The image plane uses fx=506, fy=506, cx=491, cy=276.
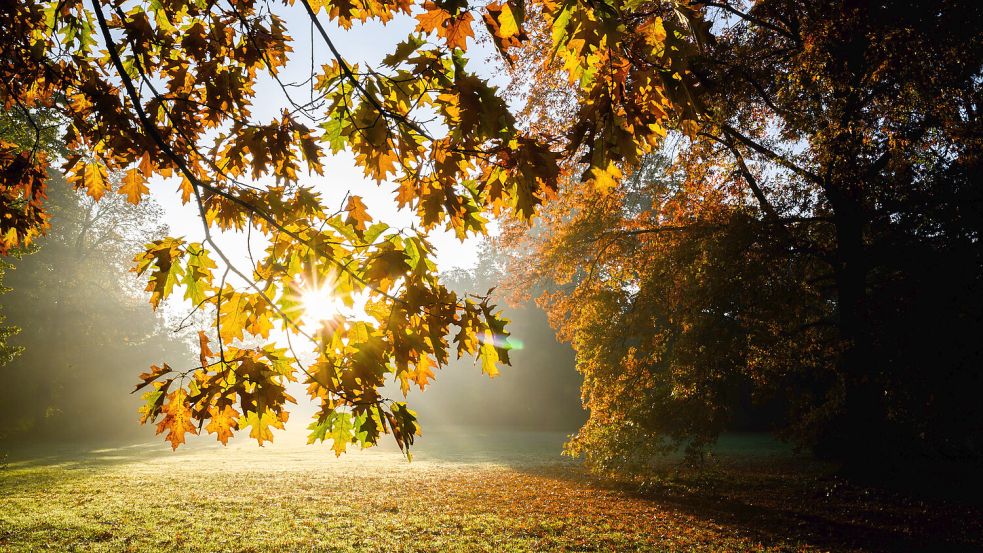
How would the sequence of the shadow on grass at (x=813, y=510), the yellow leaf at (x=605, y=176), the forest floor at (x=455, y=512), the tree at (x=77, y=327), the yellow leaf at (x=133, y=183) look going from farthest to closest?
the tree at (x=77, y=327), the shadow on grass at (x=813, y=510), the forest floor at (x=455, y=512), the yellow leaf at (x=133, y=183), the yellow leaf at (x=605, y=176)

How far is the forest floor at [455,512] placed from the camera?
7.04 m

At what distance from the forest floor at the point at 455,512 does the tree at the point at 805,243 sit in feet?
4.82

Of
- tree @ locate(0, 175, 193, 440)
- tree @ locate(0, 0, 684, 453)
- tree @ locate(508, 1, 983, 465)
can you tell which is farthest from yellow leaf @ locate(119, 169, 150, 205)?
tree @ locate(0, 175, 193, 440)

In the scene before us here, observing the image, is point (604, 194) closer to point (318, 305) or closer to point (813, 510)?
point (813, 510)

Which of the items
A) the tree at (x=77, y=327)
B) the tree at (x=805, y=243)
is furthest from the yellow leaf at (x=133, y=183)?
the tree at (x=77, y=327)

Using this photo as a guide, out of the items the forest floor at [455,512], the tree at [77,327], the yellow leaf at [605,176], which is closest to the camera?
the yellow leaf at [605,176]

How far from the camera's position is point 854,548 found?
6.84 m

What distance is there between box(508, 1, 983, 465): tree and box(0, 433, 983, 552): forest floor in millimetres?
1469

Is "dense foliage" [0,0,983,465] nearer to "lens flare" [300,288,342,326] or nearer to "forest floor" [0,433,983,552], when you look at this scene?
"lens flare" [300,288,342,326]

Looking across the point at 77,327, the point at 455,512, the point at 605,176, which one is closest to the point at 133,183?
the point at 605,176

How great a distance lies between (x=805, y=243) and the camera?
34.7ft

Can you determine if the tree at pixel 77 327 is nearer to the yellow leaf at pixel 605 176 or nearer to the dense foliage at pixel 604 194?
the dense foliage at pixel 604 194

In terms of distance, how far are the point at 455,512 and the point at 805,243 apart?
8.84m

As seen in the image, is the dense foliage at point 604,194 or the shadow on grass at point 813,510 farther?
the shadow on grass at point 813,510
